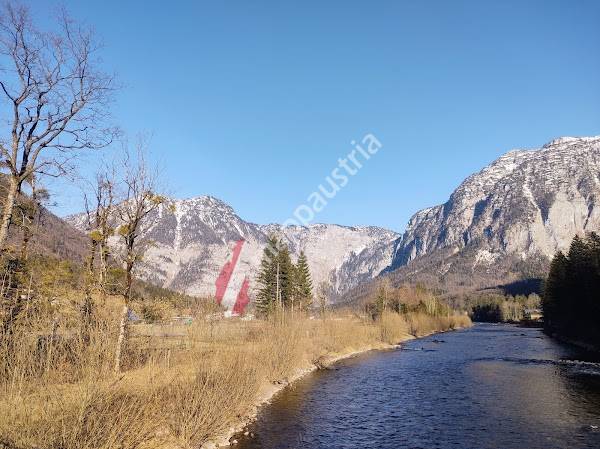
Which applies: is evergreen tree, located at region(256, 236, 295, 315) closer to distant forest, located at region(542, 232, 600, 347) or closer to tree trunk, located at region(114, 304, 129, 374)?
distant forest, located at region(542, 232, 600, 347)

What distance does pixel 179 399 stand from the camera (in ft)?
50.5

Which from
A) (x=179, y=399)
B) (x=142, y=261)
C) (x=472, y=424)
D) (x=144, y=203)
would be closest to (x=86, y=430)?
(x=179, y=399)

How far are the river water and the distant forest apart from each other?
1229 centimetres

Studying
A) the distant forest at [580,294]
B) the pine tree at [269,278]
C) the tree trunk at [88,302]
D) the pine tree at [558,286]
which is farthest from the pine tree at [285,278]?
the tree trunk at [88,302]

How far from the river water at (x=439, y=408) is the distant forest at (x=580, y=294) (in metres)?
12.3

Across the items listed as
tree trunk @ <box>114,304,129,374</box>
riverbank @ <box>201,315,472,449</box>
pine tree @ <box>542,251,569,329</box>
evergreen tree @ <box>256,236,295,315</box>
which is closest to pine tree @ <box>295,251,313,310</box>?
evergreen tree @ <box>256,236,295,315</box>

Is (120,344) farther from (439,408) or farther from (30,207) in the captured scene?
(439,408)

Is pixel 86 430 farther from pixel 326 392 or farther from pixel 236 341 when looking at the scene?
pixel 326 392

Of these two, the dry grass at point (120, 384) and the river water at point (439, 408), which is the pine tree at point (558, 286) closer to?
the river water at point (439, 408)

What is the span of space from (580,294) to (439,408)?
146 ft

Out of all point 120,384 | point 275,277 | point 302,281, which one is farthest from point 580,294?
point 120,384

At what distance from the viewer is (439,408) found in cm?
2691

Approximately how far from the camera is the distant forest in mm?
54438

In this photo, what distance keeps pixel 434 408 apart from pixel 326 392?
7.86 meters
